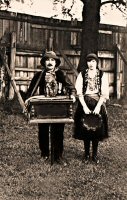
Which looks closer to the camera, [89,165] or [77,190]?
[77,190]

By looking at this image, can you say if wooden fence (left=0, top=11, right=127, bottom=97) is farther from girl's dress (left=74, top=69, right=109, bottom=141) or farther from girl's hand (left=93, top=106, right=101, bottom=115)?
girl's hand (left=93, top=106, right=101, bottom=115)

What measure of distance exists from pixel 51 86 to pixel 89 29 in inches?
254

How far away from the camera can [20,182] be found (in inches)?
274

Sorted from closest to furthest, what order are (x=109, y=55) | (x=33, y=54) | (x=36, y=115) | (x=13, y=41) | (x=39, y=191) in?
1. (x=39, y=191)
2. (x=36, y=115)
3. (x=13, y=41)
4. (x=33, y=54)
5. (x=109, y=55)

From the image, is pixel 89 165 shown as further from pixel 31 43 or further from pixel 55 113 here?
pixel 31 43

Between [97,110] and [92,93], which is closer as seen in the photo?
→ [97,110]

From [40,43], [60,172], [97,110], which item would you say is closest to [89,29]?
[40,43]

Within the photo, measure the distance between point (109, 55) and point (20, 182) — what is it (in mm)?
11081

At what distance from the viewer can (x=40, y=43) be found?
16281mm

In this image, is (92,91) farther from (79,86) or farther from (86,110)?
(86,110)

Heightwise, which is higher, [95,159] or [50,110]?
[50,110]

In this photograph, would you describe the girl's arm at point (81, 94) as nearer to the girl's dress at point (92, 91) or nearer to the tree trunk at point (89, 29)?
the girl's dress at point (92, 91)

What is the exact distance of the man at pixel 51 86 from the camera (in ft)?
25.7

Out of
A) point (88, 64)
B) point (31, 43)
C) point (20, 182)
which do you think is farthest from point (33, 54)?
point (20, 182)
